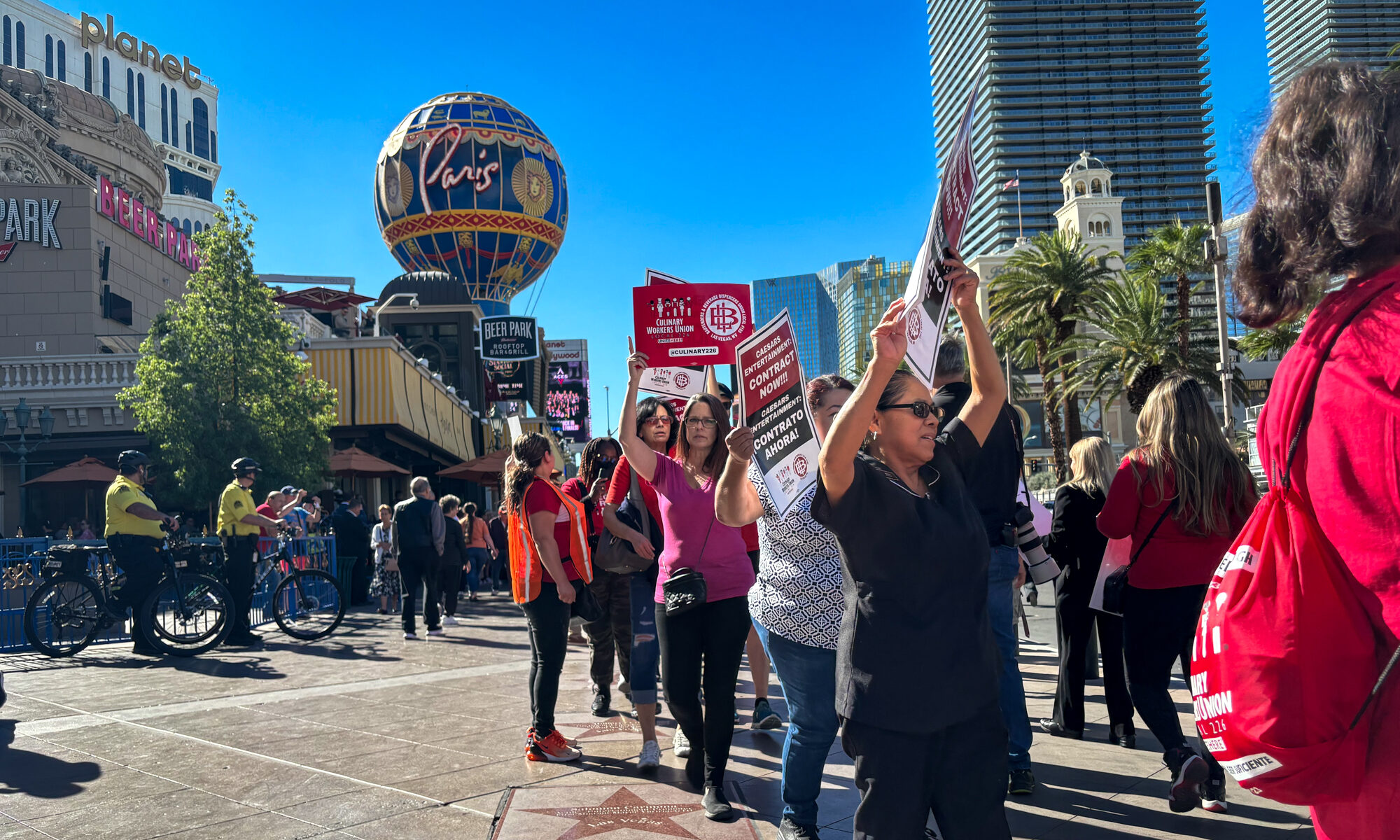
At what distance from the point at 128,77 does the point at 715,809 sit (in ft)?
411

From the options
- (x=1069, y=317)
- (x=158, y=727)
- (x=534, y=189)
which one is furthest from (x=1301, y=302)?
(x=534, y=189)

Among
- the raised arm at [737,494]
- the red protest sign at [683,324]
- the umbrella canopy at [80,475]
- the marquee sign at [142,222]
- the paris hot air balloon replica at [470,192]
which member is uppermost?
the paris hot air balloon replica at [470,192]

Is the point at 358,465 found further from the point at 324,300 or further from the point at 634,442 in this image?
the point at 324,300

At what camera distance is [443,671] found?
8438 mm

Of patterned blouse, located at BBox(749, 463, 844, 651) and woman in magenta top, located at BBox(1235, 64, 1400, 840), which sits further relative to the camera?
patterned blouse, located at BBox(749, 463, 844, 651)

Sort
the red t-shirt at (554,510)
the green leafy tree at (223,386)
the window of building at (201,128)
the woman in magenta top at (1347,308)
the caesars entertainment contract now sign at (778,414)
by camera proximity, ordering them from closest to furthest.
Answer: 1. the woman in magenta top at (1347,308)
2. the caesars entertainment contract now sign at (778,414)
3. the red t-shirt at (554,510)
4. the green leafy tree at (223,386)
5. the window of building at (201,128)

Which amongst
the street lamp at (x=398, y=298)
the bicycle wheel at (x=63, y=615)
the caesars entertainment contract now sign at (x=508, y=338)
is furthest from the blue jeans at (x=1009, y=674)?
the street lamp at (x=398, y=298)

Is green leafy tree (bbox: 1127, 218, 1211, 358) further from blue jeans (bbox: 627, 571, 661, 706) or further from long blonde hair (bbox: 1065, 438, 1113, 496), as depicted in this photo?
blue jeans (bbox: 627, 571, 661, 706)

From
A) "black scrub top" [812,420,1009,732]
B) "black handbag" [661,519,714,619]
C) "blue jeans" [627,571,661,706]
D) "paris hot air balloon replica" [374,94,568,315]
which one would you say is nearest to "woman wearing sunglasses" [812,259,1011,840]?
"black scrub top" [812,420,1009,732]

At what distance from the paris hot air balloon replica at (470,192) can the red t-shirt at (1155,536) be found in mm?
40931

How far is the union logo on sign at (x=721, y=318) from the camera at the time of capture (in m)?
7.27

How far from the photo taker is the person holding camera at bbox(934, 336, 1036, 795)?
4.27 m

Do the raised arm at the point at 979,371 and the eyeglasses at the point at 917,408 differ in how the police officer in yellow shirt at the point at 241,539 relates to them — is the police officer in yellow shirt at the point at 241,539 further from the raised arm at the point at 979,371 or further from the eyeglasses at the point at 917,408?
the eyeglasses at the point at 917,408

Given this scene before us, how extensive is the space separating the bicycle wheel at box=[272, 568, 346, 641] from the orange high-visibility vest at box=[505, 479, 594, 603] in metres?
5.73
